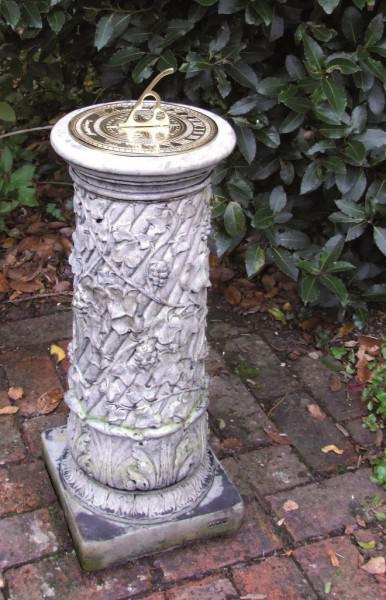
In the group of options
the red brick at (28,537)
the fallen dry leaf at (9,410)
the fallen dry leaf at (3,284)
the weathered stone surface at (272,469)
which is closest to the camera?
the red brick at (28,537)

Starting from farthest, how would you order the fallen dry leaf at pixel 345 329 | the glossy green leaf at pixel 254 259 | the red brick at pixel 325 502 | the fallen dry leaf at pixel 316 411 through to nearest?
the fallen dry leaf at pixel 345 329 → the glossy green leaf at pixel 254 259 → the fallen dry leaf at pixel 316 411 → the red brick at pixel 325 502

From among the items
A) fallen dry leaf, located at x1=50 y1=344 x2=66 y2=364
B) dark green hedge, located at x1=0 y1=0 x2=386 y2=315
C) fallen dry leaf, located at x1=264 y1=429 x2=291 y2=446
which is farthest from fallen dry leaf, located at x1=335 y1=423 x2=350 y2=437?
fallen dry leaf, located at x1=50 y1=344 x2=66 y2=364

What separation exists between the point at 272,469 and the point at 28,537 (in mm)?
905

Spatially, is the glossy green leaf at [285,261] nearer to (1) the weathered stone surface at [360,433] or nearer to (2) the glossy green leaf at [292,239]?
(2) the glossy green leaf at [292,239]

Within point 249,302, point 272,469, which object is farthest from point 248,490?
point 249,302

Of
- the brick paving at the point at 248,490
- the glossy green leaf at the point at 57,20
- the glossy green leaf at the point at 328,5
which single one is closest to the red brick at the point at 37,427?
the brick paving at the point at 248,490

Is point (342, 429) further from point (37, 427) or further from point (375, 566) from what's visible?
point (37, 427)

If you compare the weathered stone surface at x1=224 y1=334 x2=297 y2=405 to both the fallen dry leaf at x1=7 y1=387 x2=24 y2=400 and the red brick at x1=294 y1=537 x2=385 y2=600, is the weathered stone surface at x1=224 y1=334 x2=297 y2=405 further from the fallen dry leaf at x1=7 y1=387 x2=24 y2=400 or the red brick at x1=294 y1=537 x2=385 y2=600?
the fallen dry leaf at x1=7 y1=387 x2=24 y2=400

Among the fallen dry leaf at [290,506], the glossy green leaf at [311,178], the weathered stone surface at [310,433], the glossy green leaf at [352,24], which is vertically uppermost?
the glossy green leaf at [352,24]

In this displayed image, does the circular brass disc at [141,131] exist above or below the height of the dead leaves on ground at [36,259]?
above

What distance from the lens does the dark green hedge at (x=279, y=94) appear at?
2900 millimetres

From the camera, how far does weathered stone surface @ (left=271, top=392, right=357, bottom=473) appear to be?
110 inches

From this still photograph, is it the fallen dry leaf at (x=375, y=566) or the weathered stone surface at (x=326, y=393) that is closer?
the fallen dry leaf at (x=375, y=566)

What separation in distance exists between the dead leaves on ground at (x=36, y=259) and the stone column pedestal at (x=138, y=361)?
46.1 inches
